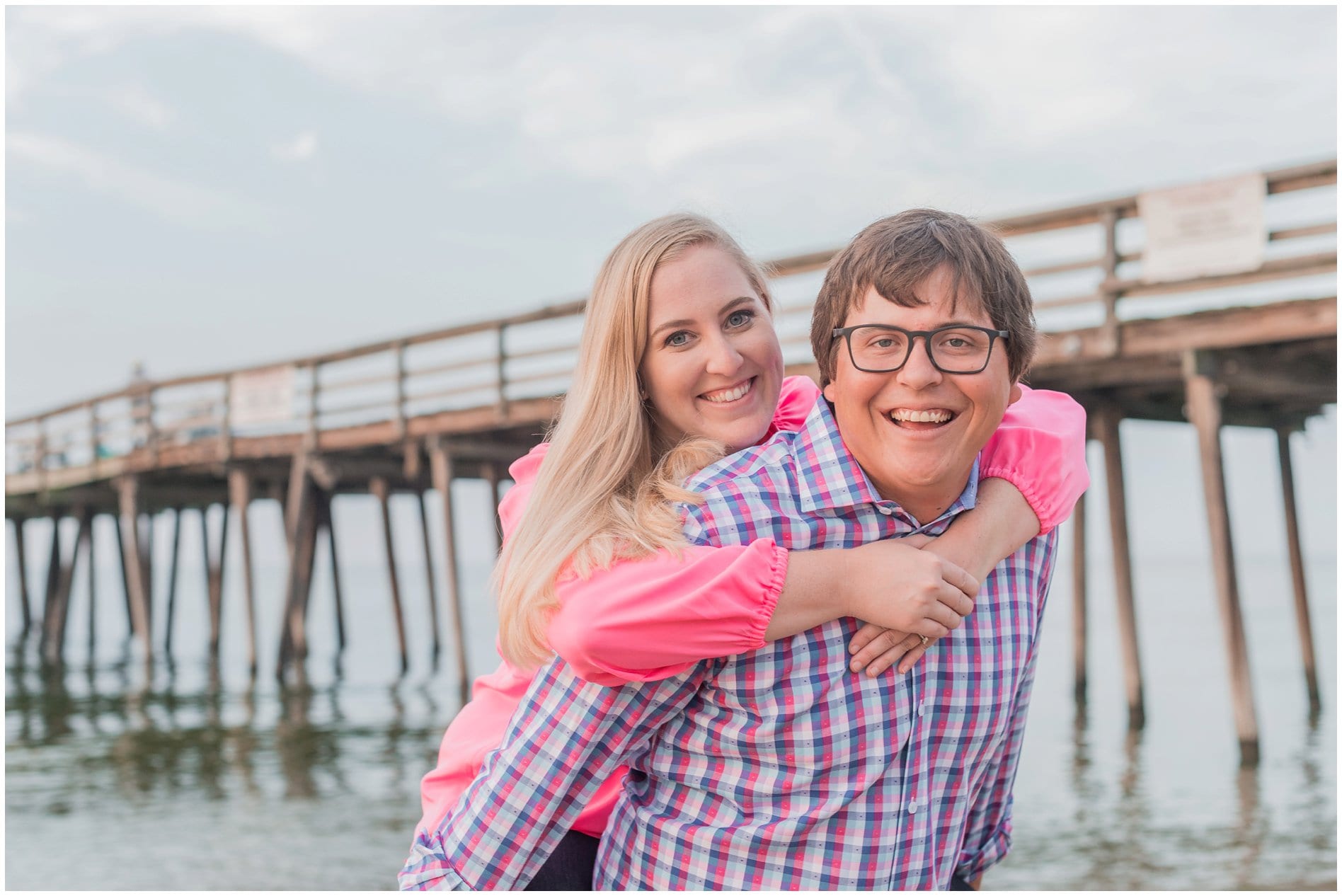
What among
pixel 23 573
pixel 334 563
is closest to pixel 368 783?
pixel 334 563

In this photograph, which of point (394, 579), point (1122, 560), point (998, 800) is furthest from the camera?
point (394, 579)

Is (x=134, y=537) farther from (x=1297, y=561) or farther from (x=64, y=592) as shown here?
(x=1297, y=561)

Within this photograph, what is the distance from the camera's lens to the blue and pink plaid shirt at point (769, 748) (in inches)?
59.8

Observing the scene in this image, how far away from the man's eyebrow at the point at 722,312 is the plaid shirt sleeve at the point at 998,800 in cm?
67

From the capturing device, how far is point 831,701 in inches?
59.6

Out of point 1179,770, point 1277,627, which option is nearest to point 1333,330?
point 1179,770

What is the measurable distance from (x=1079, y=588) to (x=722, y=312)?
10147 millimetres

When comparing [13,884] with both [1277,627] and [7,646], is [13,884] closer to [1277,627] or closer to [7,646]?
[7,646]

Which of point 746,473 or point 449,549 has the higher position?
point 449,549

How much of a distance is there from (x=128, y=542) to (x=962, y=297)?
63.3ft

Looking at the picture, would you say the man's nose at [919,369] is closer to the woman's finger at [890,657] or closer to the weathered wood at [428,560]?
the woman's finger at [890,657]

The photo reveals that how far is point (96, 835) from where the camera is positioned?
8.23 metres

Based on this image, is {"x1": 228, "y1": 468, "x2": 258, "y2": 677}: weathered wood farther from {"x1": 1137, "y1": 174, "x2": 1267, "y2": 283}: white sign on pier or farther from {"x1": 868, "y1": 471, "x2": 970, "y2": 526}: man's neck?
{"x1": 868, "y1": 471, "x2": 970, "y2": 526}: man's neck

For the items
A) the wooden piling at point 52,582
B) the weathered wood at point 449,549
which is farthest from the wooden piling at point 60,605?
the weathered wood at point 449,549
